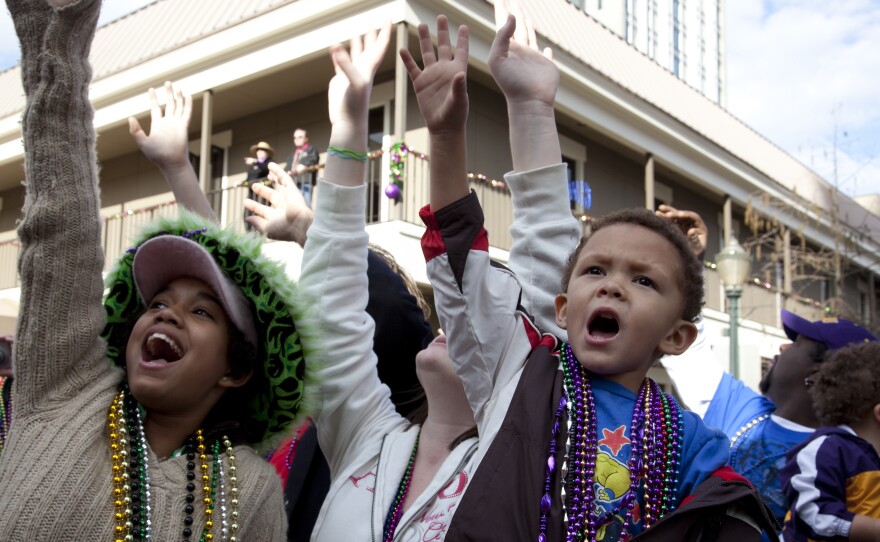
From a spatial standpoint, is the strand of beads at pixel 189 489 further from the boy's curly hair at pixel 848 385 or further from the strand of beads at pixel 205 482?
the boy's curly hair at pixel 848 385

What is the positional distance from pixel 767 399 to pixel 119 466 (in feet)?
9.19

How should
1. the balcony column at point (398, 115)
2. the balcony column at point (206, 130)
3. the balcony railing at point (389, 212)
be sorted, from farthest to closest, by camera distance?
1. the balcony column at point (206, 130)
2. the balcony railing at point (389, 212)
3. the balcony column at point (398, 115)

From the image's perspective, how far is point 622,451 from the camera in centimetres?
181

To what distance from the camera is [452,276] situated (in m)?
1.88

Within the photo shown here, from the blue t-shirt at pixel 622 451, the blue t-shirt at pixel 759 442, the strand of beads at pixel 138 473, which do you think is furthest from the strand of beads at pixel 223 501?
the blue t-shirt at pixel 759 442

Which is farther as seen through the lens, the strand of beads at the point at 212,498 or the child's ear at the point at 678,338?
the child's ear at the point at 678,338

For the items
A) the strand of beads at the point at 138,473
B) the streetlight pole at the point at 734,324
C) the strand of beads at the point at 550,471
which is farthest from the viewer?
the streetlight pole at the point at 734,324

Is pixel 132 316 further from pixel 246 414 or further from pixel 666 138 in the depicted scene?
pixel 666 138

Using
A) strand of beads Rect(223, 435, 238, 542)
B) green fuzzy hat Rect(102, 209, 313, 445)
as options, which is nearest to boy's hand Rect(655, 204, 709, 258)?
green fuzzy hat Rect(102, 209, 313, 445)

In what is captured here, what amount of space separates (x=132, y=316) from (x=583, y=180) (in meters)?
12.4

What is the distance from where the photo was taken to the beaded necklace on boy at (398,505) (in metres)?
2.05

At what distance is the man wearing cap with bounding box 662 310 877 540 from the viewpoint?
3.28 meters

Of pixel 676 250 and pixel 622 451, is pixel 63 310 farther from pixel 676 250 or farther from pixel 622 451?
pixel 676 250

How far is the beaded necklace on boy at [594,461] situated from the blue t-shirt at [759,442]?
170cm
